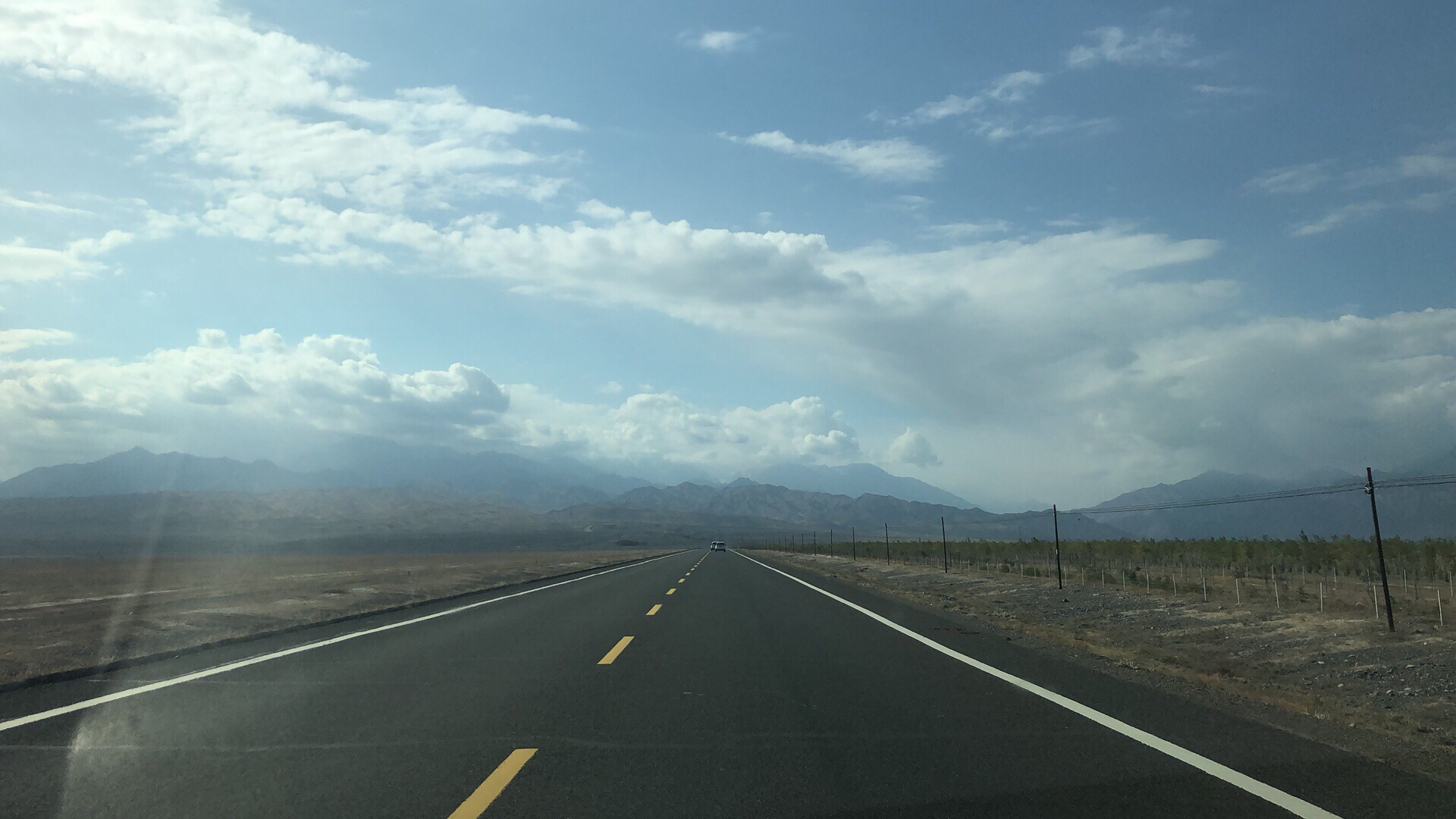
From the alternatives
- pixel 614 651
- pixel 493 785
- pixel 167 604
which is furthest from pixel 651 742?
pixel 167 604

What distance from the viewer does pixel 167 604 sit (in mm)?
18797

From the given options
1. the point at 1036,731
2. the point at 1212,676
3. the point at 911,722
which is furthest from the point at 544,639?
the point at 1212,676

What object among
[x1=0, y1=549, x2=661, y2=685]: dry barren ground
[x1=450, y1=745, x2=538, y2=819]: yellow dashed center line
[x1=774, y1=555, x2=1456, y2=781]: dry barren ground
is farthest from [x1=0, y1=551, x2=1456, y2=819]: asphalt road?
[x1=0, y1=549, x2=661, y2=685]: dry barren ground

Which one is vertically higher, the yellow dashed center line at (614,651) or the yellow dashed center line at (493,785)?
the yellow dashed center line at (493,785)

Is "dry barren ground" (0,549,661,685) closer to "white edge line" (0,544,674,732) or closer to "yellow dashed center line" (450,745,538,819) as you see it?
"white edge line" (0,544,674,732)

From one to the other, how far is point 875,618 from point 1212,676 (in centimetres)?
701

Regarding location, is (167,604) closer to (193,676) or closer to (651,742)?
(193,676)

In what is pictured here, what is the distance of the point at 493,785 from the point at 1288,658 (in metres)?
11.2

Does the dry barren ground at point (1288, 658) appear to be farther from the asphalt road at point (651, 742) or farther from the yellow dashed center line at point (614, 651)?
the yellow dashed center line at point (614, 651)

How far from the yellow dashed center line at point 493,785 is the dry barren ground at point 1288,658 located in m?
6.29

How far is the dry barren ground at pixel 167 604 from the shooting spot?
11.6m

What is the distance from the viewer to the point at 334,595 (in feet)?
70.7

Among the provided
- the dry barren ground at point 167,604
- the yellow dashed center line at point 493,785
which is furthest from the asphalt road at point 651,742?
the dry barren ground at point 167,604

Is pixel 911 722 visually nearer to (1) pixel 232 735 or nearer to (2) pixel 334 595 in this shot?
(1) pixel 232 735
